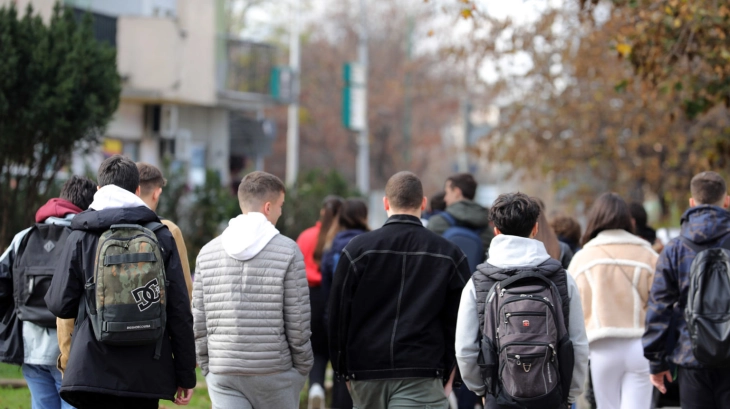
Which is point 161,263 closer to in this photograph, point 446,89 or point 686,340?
point 686,340

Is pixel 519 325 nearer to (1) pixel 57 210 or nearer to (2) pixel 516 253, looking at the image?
(2) pixel 516 253

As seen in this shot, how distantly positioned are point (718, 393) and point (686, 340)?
38cm

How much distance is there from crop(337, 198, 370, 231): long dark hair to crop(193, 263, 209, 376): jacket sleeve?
10.5ft

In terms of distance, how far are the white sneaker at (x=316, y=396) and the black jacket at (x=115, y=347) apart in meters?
4.05

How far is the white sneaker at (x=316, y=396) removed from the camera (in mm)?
9078

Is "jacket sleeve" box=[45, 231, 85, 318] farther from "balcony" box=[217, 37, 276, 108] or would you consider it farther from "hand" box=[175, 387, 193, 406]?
"balcony" box=[217, 37, 276, 108]

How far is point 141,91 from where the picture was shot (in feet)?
A: 66.7

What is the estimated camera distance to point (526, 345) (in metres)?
4.79

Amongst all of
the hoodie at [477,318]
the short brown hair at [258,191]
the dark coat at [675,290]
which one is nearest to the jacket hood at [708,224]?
the dark coat at [675,290]

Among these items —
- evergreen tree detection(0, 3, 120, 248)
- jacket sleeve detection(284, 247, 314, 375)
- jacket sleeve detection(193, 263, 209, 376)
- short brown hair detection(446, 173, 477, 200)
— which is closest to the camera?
jacket sleeve detection(284, 247, 314, 375)

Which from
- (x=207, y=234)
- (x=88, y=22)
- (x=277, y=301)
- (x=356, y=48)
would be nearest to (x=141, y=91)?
(x=207, y=234)

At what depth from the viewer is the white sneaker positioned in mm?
9078

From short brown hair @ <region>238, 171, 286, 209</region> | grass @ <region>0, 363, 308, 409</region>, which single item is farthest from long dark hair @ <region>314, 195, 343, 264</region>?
short brown hair @ <region>238, 171, 286, 209</region>

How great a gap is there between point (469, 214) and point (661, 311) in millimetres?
2084
